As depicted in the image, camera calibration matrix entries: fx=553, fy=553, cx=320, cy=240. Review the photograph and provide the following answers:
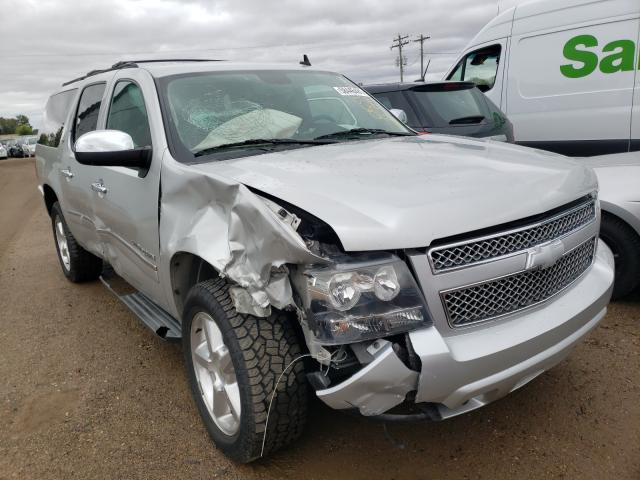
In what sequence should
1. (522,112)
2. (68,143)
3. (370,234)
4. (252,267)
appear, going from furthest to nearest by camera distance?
(522,112), (68,143), (252,267), (370,234)

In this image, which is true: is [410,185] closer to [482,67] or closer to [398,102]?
[398,102]

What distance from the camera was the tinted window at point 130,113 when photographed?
3.18m

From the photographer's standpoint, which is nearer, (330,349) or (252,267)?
(330,349)

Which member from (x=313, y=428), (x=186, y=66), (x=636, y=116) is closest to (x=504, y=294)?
(x=313, y=428)

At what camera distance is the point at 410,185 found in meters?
2.16

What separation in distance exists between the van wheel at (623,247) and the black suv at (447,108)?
7.72 feet

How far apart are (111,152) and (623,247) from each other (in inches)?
129

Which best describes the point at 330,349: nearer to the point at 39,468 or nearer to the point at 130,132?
the point at 39,468

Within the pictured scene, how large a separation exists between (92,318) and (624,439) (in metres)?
3.76

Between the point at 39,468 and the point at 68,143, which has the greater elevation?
the point at 68,143

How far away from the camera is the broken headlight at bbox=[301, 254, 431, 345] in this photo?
1896mm

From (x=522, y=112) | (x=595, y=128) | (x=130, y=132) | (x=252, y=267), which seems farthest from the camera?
(x=522, y=112)

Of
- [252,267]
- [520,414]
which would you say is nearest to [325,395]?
[252,267]

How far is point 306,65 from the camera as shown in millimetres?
4062
